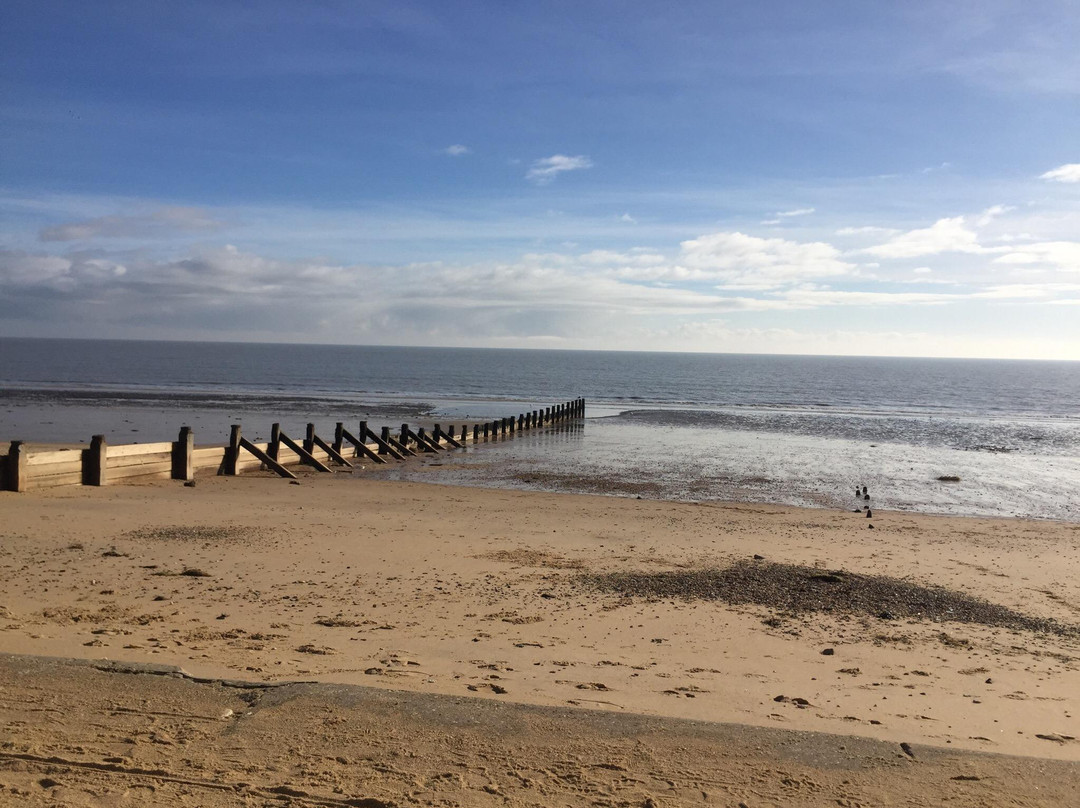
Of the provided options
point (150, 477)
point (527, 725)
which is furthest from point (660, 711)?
point (150, 477)

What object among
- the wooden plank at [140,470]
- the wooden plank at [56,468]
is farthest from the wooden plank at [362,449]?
the wooden plank at [56,468]

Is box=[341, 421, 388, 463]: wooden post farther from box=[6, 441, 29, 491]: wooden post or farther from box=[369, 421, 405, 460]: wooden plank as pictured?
box=[6, 441, 29, 491]: wooden post

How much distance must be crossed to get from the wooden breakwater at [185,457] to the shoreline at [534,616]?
1.92 ft

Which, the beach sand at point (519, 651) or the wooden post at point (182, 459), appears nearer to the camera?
the beach sand at point (519, 651)

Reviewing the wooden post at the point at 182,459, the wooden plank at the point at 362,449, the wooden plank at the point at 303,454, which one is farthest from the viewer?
the wooden plank at the point at 362,449

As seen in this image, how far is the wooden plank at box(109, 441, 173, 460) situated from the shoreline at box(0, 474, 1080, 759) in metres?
1.70

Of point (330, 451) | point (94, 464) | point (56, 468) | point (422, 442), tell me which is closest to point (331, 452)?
point (330, 451)

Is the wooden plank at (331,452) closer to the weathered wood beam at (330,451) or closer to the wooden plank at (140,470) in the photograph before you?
the weathered wood beam at (330,451)

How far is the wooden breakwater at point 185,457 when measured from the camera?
598 inches

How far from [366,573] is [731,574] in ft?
14.9

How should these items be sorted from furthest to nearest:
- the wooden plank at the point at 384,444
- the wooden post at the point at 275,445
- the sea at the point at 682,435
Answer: the wooden plank at the point at 384,444, the sea at the point at 682,435, the wooden post at the point at 275,445

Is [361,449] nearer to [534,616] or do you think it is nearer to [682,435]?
[682,435]

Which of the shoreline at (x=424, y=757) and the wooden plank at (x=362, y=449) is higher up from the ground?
the shoreline at (x=424, y=757)

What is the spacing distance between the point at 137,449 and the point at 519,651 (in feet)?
43.5
